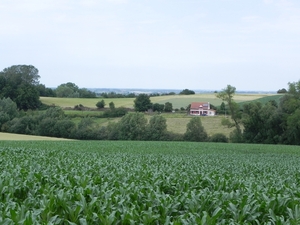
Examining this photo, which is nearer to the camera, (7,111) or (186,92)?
(7,111)

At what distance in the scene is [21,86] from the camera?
95.4 meters

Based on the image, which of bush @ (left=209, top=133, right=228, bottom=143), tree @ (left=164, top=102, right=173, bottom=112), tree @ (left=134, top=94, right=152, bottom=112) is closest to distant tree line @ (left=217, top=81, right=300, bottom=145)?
bush @ (left=209, top=133, right=228, bottom=143)

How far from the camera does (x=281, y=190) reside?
869 centimetres

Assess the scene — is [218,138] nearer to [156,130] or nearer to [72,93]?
[156,130]

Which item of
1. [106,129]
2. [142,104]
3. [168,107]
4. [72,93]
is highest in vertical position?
[72,93]

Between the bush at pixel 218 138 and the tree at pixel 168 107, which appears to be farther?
the tree at pixel 168 107

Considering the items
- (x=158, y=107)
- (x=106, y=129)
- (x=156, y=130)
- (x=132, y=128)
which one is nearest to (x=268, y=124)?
(x=156, y=130)

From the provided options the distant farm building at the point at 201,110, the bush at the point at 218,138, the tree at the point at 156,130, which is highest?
the distant farm building at the point at 201,110

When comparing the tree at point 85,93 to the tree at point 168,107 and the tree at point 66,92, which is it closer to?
the tree at point 66,92

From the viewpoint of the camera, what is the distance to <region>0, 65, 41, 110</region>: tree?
91250 millimetres

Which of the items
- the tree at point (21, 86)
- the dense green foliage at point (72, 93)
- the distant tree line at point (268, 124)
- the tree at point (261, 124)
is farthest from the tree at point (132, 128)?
the dense green foliage at point (72, 93)

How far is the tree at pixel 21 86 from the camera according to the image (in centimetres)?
9125

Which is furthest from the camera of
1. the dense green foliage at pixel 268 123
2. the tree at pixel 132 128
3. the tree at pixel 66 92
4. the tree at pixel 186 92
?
the tree at pixel 186 92

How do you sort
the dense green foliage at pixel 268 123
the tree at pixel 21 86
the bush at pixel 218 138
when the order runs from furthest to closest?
the tree at pixel 21 86 → the bush at pixel 218 138 → the dense green foliage at pixel 268 123
